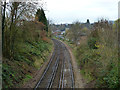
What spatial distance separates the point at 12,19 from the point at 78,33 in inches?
1139

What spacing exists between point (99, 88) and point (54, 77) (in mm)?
5531

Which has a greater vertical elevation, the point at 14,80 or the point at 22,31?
the point at 22,31

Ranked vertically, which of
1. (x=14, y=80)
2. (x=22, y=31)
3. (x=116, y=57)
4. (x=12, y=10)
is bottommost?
(x=14, y=80)

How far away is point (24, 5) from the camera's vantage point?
14.2 metres

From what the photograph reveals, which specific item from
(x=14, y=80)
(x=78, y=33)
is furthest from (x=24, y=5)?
(x=78, y=33)

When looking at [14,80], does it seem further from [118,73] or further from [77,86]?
[118,73]

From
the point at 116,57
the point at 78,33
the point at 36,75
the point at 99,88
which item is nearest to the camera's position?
the point at 99,88

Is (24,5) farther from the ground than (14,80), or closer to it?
farther from the ground

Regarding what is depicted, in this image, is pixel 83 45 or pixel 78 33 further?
pixel 78 33

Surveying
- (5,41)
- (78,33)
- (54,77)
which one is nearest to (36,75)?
(54,77)

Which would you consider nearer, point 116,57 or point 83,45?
point 116,57

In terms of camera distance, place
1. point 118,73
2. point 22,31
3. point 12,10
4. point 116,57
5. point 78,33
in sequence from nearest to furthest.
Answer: point 118,73 < point 116,57 < point 12,10 < point 22,31 < point 78,33

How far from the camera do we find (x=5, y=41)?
1434cm

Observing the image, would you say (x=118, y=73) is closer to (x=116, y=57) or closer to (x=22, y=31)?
(x=116, y=57)
